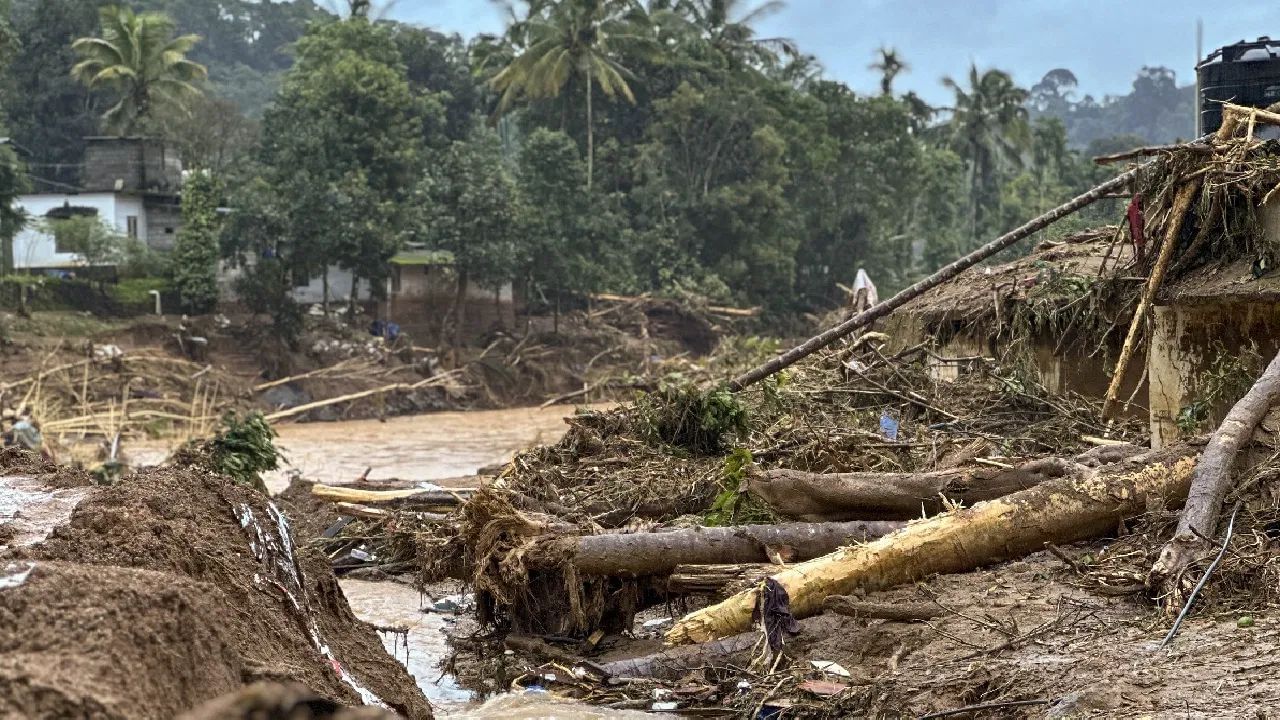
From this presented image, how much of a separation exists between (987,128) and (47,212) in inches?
1555

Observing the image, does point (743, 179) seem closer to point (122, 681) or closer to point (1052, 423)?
point (1052, 423)

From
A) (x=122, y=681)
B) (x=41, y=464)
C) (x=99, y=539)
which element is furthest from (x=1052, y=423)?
(x=122, y=681)

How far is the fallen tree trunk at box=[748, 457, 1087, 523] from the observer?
8.48 m

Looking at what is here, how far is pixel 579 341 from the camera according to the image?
38.7 m

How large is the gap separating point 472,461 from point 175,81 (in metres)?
23.4

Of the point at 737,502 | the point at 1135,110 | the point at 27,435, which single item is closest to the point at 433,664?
the point at 737,502

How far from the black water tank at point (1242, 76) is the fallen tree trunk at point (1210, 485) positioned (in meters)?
4.04

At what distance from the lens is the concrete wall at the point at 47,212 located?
36.3 metres

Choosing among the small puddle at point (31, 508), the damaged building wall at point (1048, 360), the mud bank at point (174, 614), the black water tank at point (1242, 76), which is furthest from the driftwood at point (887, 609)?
the black water tank at point (1242, 76)

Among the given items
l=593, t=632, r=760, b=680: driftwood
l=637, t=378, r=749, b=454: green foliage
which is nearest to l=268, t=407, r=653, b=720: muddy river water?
l=593, t=632, r=760, b=680: driftwood

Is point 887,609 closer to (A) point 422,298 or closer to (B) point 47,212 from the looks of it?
(A) point 422,298

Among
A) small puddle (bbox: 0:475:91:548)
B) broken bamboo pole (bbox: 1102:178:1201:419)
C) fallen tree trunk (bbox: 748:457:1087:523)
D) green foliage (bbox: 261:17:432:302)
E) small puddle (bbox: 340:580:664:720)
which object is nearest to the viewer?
small puddle (bbox: 0:475:91:548)

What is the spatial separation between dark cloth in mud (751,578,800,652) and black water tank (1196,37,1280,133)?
646 cm

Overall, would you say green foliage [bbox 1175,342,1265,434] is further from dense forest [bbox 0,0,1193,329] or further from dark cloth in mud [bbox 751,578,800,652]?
dense forest [bbox 0,0,1193,329]
